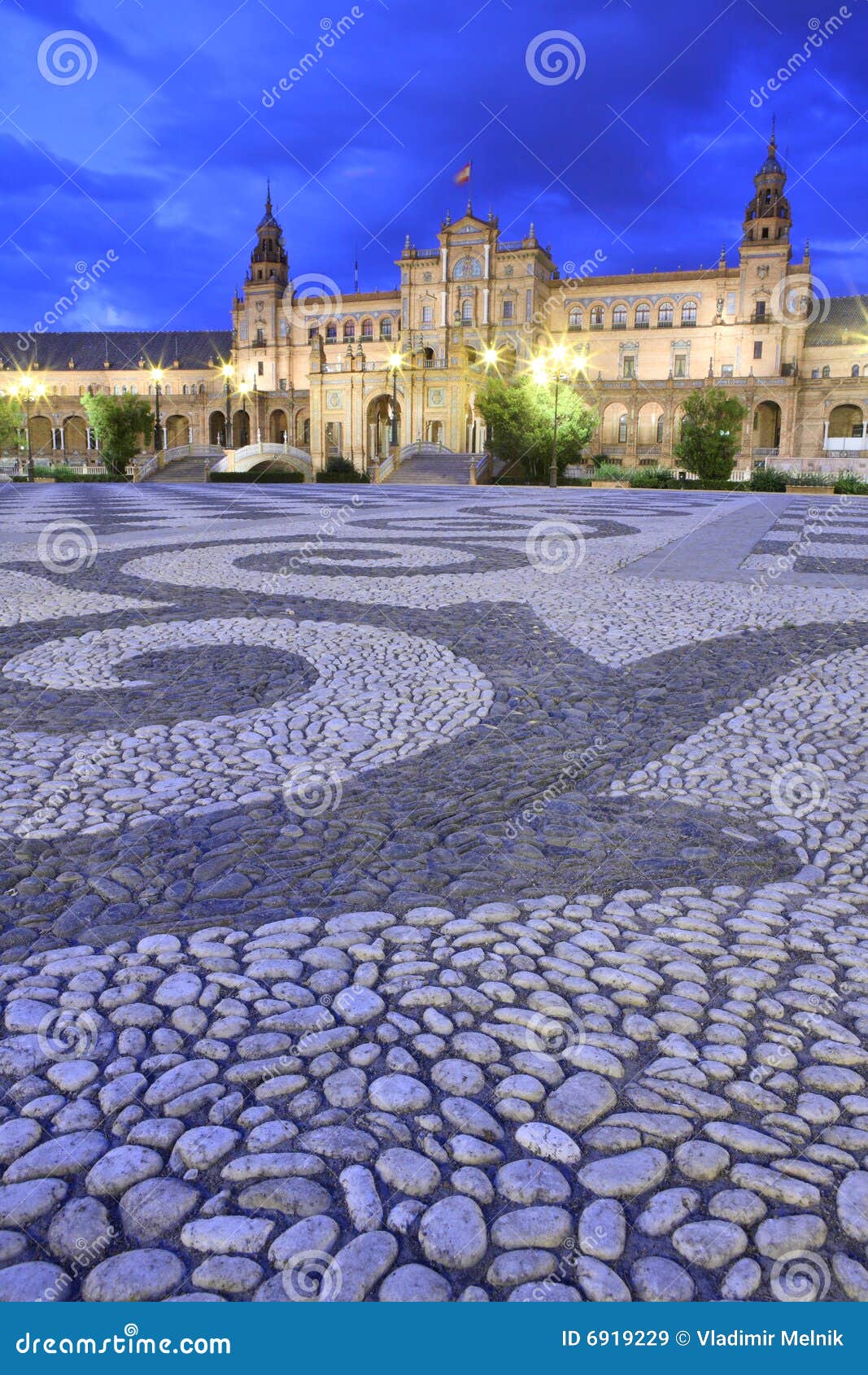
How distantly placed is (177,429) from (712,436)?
55265 millimetres

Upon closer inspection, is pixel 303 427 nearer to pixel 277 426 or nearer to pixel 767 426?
pixel 277 426

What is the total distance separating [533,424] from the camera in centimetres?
4706

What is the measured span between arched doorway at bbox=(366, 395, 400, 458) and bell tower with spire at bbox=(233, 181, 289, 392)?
17.5 metres

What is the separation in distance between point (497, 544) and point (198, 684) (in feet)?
27.5

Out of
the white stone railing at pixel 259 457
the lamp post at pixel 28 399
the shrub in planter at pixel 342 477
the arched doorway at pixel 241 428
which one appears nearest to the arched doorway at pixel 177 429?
the arched doorway at pixel 241 428

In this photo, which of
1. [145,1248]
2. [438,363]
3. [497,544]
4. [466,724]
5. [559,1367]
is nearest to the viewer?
[559,1367]

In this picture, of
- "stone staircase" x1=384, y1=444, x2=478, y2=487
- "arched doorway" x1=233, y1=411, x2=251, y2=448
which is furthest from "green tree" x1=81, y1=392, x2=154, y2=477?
"arched doorway" x1=233, y1=411, x2=251, y2=448

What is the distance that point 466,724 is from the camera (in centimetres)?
477

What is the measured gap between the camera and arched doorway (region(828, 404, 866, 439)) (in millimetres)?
69750

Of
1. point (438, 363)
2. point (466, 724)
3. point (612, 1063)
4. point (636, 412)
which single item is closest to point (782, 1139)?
point (612, 1063)

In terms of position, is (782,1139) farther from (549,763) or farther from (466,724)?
(466,724)

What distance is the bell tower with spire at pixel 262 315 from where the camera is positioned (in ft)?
267

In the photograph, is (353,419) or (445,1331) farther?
(353,419)

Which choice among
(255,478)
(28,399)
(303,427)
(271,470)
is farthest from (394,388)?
(28,399)
